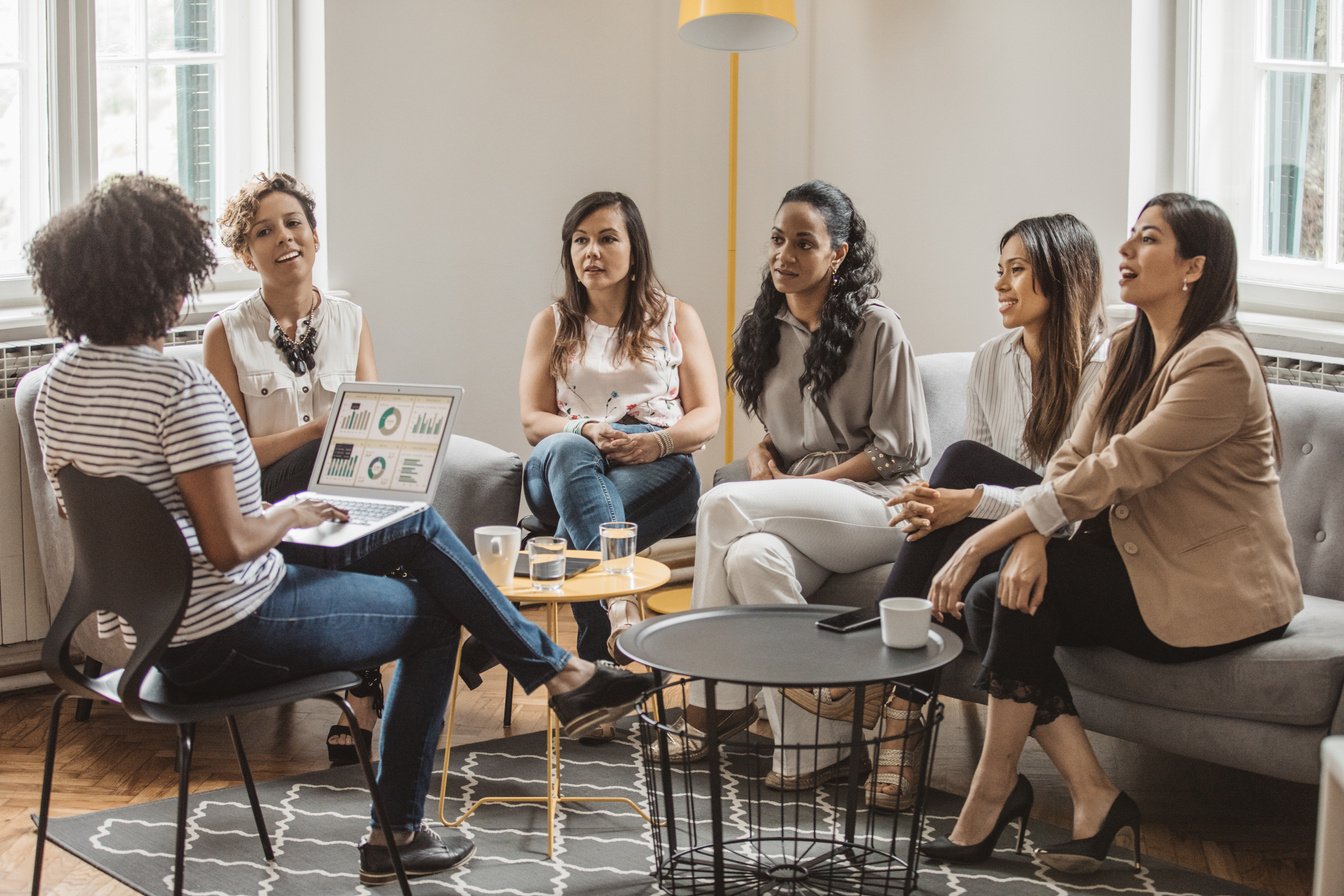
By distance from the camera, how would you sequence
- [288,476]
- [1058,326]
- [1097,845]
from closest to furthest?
[1097,845] < [1058,326] < [288,476]

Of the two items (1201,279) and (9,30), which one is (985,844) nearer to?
(1201,279)

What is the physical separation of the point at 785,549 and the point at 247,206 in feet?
4.73

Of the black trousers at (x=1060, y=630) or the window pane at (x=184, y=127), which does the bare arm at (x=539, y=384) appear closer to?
the window pane at (x=184, y=127)

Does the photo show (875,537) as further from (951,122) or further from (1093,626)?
(951,122)

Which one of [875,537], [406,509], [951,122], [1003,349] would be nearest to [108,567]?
[406,509]

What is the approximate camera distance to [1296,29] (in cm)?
363

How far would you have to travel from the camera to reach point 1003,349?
3166mm

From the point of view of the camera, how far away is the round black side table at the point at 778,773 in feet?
7.05

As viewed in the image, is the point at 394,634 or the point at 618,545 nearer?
the point at 394,634

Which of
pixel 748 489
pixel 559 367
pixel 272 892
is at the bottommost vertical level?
pixel 272 892

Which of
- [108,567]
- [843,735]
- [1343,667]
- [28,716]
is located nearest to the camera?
[108,567]

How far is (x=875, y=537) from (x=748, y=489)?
289mm

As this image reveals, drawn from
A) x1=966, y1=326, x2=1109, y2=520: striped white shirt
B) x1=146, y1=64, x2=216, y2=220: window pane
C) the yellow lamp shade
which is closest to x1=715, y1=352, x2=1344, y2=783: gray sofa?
x1=966, y1=326, x2=1109, y2=520: striped white shirt

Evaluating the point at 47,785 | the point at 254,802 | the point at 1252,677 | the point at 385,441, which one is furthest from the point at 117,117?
the point at 1252,677
